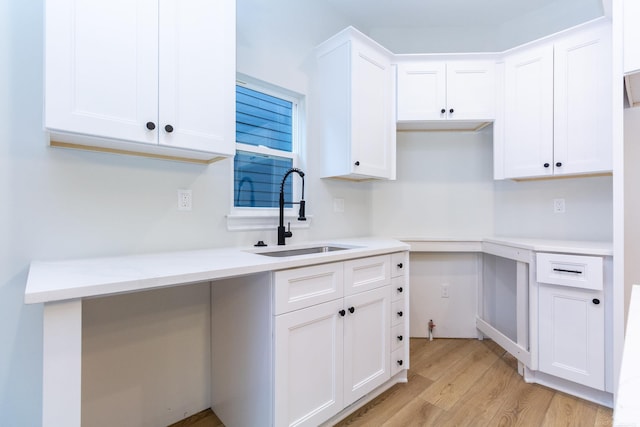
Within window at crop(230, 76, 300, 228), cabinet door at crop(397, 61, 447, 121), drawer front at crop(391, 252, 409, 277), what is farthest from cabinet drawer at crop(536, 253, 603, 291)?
window at crop(230, 76, 300, 228)

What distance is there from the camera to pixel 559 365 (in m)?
1.93

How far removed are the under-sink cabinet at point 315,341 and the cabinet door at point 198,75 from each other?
719 mm

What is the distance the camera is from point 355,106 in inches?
87.4

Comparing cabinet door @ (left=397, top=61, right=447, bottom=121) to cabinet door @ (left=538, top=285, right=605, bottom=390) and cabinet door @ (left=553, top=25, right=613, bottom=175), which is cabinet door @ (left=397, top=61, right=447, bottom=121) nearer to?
cabinet door @ (left=553, top=25, right=613, bottom=175)

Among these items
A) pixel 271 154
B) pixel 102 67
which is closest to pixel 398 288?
pixel 271 154

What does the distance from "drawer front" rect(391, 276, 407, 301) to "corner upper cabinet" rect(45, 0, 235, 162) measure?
1.27 meters

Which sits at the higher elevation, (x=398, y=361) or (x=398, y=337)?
(x=398, y=337)

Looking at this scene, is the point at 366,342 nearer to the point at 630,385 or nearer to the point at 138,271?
the point at 138,271

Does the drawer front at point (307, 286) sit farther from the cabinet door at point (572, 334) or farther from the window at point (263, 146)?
the cabinet door at point (572, 334)

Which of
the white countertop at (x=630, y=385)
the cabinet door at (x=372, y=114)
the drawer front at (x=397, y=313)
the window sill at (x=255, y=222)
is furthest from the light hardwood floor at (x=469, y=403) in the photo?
the cabinet door at (x=372, y=114)

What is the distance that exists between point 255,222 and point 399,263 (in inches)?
38.1

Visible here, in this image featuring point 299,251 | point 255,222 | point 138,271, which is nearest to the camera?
point 138,271

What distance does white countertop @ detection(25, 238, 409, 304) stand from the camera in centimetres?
88

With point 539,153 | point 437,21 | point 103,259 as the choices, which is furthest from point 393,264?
point 437,21
